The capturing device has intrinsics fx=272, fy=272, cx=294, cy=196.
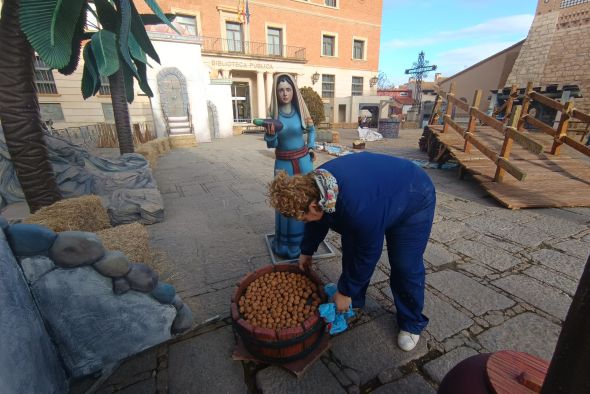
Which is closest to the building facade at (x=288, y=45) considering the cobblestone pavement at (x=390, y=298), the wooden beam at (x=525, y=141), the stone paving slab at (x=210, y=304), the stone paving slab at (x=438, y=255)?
the wooden beam at (x=525, y=141)

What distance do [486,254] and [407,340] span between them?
6.47 ft

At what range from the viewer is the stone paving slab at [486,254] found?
306 cm

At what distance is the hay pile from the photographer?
2.61 metres

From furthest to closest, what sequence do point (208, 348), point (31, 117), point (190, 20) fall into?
1. point (190, 20)
2. point (31, 117)
3. point (208, 348)

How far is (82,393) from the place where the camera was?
1812 millimetres

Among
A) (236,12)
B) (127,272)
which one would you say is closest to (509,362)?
(127,272)

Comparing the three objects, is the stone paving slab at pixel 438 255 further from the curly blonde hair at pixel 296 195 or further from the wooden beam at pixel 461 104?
the wooden beam at pixel 461 104

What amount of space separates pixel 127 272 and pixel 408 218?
192cm

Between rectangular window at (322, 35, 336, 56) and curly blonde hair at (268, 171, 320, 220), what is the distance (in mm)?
28655

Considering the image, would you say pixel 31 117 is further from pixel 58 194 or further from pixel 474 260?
pixel 474 260

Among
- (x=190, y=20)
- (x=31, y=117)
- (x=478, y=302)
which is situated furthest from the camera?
(x=190, y=20)

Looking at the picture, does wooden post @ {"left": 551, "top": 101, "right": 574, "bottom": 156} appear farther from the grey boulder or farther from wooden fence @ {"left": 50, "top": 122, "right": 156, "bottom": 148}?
wooden fence @ {"left": 50, "top": 122, "right": 156, "bottom": 148}

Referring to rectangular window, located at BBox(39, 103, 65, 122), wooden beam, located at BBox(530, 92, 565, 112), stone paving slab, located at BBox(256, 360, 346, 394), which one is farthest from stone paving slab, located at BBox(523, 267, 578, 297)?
rectangular window, located at BBox(39, 103, 65, 122)

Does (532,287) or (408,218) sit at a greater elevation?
(408,218)
